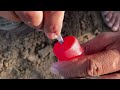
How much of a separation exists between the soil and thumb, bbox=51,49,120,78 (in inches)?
24.0

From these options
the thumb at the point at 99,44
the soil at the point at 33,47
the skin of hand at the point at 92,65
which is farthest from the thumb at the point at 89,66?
the soil at the point at 33,47

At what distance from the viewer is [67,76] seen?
1.02 m

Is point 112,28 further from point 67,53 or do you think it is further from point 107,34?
point 67,53

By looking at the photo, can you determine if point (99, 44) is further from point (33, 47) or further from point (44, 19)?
point (33, 47)

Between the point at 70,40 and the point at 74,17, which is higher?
the point at 74,17

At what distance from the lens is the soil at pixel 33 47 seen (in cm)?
164

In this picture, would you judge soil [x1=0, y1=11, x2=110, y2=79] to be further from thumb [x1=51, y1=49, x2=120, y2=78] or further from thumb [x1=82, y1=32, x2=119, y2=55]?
thumb [x1=51, y1=49, x2=120, y2=78]

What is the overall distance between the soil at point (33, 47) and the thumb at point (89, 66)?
0.61m

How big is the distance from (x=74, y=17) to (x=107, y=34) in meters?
0.57

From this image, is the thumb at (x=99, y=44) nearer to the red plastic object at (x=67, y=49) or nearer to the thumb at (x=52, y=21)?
the red plastic object at (x=67, y=49)
